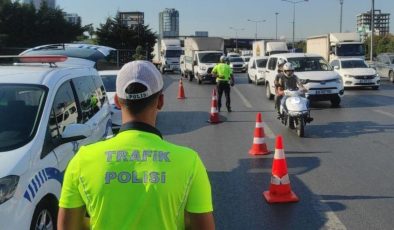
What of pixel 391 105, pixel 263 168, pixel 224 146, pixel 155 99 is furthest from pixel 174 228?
pixel 391 105

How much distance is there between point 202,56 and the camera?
33.8m

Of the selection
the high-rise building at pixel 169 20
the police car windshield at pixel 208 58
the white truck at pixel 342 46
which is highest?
the high-rise building at pixel 169 20

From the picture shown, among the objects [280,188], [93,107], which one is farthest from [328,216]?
[93,107]

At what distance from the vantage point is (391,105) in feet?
60.7

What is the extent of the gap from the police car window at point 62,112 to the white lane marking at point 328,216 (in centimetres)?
287

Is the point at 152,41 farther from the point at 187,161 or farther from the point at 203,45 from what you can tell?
the point at 187,161

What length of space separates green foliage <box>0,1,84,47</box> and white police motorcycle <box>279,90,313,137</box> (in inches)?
1756

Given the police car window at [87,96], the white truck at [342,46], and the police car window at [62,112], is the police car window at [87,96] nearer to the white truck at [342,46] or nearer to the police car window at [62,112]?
the police car window at [62,112]

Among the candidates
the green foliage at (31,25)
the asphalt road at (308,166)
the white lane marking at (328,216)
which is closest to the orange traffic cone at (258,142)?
the asphalt road at (308,166)

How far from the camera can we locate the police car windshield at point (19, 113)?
14.7 ft

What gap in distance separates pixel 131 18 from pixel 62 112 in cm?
7090

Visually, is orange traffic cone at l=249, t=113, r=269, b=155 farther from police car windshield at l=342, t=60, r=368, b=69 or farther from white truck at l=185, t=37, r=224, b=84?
white truck at l=185, t=37, r=224, b=84

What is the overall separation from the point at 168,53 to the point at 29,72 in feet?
146

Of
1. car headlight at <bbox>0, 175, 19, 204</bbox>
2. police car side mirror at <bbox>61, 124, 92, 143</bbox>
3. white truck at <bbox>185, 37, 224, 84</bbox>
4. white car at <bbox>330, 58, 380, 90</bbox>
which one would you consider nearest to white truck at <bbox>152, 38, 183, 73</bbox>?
white truck at <bbox>185, 37, 224, 84</bbox>
